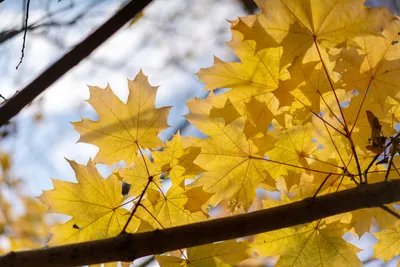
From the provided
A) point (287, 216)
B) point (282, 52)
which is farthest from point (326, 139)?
point (287, 216)

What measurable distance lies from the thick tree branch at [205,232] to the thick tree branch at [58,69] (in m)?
0.40

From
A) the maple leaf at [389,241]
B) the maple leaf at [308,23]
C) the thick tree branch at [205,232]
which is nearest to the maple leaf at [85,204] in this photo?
the thick tree branch at [205,232]

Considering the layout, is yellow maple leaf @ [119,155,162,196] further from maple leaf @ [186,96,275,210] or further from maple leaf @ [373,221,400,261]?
maple leaf @ [373,221,400,261]

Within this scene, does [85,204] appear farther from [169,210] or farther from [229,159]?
[229,159]

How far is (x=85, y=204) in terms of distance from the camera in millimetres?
938

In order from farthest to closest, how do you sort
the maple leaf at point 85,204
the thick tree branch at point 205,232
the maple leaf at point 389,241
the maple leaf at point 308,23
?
the maple leaf at point 389,241
the maple leaf at point 85,204
the maple leaf at point 308,23
the thick tree branch at point 205,232

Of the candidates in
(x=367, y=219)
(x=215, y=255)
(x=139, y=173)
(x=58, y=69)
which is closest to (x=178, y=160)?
(x=139, y=173)

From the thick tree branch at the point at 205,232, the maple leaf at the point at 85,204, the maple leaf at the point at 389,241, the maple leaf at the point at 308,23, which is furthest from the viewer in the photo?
the maple leaf at the point at 389,241

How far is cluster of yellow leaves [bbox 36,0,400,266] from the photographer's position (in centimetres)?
87

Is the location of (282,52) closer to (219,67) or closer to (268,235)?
(219,67)

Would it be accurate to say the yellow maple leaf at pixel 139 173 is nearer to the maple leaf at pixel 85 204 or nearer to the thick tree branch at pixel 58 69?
the maple leaf at pixel 85 204

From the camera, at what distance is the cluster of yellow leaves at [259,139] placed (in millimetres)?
868

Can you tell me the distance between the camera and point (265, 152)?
3.24 feet

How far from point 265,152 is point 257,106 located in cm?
13
